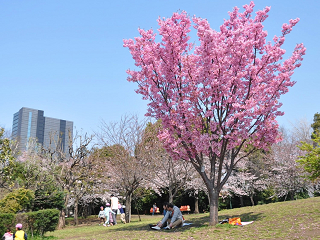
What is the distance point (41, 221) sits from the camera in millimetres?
11305

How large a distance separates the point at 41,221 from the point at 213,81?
8169mm

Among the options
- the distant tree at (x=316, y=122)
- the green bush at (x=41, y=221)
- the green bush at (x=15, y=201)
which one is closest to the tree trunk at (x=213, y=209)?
the green bush at (x=41, y=221)

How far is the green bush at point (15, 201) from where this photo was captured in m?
12.1

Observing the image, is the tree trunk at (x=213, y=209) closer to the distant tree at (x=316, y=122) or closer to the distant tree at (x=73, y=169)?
the distant tree at (x=73, y=169)

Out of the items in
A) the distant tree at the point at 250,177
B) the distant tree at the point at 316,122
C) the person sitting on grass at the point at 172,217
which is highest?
the distant tree at the point at 316,122

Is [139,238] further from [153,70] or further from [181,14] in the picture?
[181,14]

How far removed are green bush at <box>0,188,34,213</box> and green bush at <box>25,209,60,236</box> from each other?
1663 mm

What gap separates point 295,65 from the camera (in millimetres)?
10398

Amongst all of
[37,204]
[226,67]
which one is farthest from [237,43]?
[37,204]

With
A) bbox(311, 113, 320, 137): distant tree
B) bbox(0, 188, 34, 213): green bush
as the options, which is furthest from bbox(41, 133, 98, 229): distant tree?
bbox(311, 113, 320, 137): distant tree

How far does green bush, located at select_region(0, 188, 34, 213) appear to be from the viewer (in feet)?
39.7

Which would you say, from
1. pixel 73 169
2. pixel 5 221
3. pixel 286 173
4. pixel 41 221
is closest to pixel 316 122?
pixel 286 173

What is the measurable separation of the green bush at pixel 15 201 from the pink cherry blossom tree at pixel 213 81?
22.3 feet

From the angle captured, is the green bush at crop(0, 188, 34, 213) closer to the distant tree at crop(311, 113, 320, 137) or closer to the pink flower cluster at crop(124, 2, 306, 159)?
the pink flower cluster at crop(124, 2, 306, 159)
